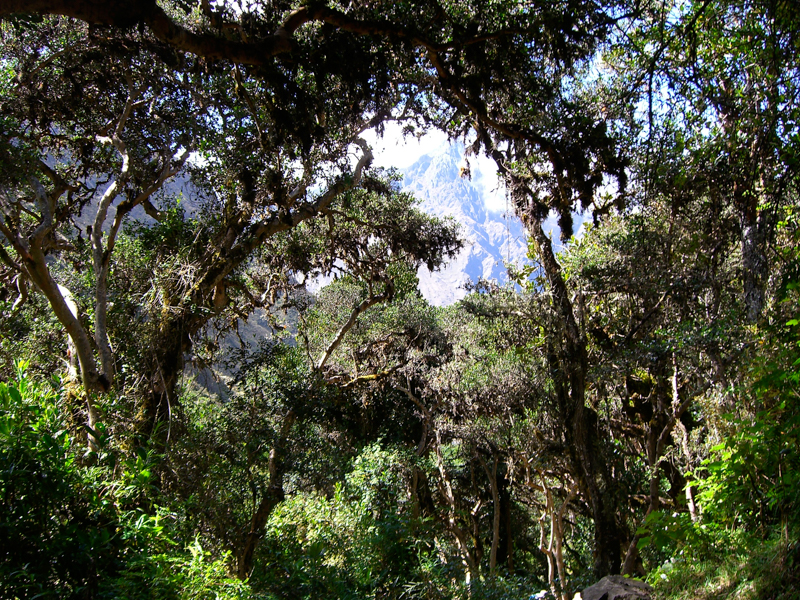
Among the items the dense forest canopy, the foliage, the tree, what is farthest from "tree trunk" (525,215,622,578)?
the foliage

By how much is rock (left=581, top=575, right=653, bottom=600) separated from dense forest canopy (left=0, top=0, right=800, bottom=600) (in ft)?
0.94

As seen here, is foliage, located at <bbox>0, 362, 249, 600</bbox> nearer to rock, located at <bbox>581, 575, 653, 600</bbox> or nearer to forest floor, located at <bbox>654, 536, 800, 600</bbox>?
forest floor, located at <bbox>654, 536, 800, 600</bbox>

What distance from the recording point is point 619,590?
17.2 ft

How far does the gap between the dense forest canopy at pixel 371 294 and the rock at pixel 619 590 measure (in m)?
0.29

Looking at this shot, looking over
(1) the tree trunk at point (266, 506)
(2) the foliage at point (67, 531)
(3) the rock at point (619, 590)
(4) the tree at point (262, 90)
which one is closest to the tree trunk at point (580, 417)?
(3) the rock at point (619, 590)

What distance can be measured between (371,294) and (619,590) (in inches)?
295

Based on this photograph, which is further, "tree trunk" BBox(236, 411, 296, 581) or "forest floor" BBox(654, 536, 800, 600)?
"tree trunk" BBox(236, 411, 296, 581)

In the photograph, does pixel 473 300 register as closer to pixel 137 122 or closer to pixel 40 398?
pixel 137 122

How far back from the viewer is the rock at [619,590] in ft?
16.1

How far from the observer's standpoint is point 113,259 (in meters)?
8.41

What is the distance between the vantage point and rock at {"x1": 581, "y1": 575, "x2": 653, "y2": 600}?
4.90 m

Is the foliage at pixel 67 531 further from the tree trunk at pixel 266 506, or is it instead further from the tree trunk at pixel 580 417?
the tree trunk at pixel 580 417

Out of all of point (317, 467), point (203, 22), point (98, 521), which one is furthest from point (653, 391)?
point (203, 22)

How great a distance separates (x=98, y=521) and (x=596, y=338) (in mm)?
7998
